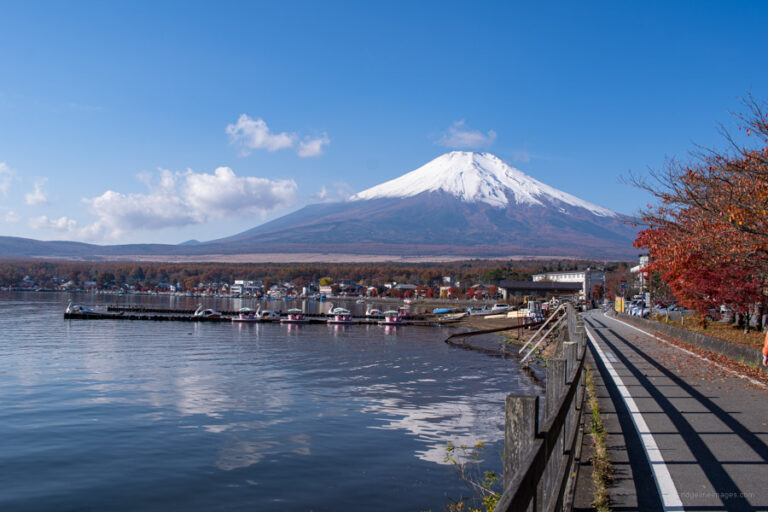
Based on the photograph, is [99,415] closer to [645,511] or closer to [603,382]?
[603,382]

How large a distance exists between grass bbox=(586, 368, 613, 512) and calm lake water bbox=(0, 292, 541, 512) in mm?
2817

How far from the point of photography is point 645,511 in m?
5.73

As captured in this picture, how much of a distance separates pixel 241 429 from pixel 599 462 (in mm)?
11240

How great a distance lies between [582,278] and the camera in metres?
135

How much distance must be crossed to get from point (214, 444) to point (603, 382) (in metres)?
9.37

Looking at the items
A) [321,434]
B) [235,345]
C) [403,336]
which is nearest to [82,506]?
[321,434]

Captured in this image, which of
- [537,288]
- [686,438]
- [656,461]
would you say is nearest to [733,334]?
[686,438]

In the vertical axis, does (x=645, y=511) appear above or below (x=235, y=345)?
above

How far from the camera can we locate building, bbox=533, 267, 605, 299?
421ft

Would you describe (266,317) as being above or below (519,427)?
below

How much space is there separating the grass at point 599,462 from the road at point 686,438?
10 cm

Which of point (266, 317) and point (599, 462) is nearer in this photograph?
point (599, 462)

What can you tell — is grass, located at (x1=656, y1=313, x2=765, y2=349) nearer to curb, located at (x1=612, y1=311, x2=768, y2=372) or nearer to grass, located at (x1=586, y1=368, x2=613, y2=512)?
curb, located at (x1=612, y1=311, x2=768, y2=372)

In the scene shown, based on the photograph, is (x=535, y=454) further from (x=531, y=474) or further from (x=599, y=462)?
(x=599, y=462)
